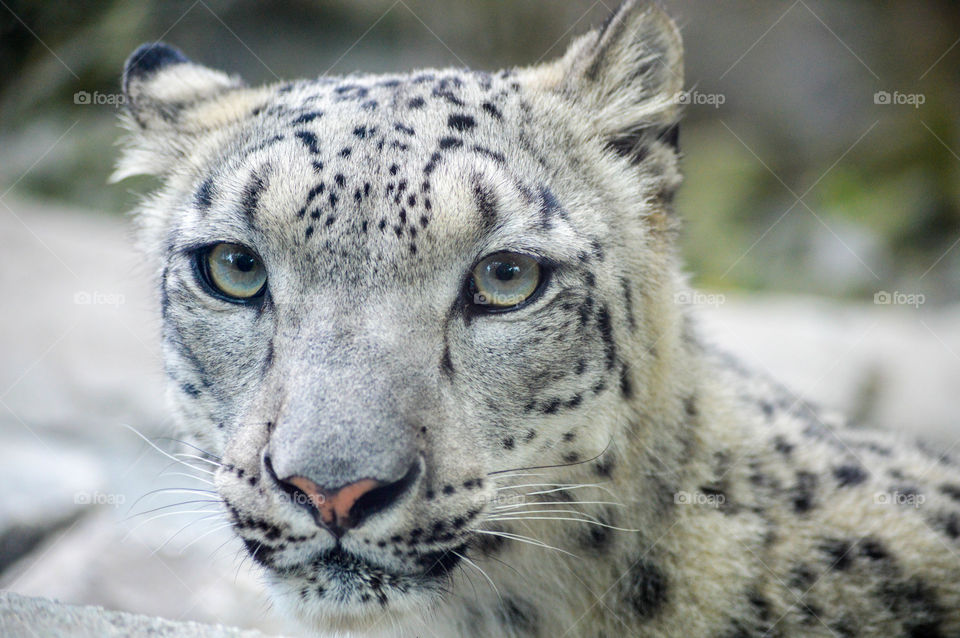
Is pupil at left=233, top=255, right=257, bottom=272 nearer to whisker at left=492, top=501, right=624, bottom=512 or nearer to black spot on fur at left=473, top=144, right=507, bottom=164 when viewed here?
black spot on fur at left=473, top=144, right=507, bottom=164

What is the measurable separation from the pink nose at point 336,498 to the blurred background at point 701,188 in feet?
13.6

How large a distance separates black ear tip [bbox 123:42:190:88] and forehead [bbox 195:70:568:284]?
3.44 feet

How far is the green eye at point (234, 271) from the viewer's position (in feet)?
10.7

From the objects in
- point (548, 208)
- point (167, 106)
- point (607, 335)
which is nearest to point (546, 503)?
point (607, 335)

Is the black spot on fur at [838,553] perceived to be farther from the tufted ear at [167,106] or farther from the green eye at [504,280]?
the tufted ear at [167,106]

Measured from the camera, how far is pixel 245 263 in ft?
10.8

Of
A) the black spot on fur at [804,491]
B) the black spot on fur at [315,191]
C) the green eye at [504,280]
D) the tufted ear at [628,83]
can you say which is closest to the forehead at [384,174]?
the black spot on fur at [315,191]

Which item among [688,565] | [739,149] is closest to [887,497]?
[688,565]

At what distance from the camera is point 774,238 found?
1427 centimetres

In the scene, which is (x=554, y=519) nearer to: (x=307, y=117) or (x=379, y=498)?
(x=379, y=498)

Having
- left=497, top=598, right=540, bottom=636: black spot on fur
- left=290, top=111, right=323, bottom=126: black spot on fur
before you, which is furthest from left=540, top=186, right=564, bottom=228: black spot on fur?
left=497, top=598, right=540, bottom=636: black spot on fur

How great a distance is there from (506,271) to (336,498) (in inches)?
41.1

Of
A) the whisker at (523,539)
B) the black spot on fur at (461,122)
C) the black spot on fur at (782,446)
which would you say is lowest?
the whisker at (523,539)

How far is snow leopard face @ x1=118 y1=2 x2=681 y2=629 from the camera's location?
2750 mm
